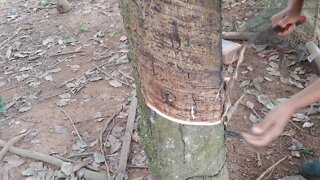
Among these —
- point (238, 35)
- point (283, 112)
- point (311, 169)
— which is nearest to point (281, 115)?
point (283, 112)

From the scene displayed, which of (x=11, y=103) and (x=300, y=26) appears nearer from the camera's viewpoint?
(x=300, y=26)

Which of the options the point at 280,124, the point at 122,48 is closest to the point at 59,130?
the point at 122,48

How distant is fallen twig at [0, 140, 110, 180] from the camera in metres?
2.61

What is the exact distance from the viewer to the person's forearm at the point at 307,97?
4.02 feet

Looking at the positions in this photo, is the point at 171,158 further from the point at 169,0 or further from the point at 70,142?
the point at 70,142

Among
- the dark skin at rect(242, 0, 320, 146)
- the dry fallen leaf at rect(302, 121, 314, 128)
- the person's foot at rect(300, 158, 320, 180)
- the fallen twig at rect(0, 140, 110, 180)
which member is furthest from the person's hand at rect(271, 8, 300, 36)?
the fallen twig at rect(0, 140, 110, 180)

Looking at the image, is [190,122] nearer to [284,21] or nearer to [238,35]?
[284,21]

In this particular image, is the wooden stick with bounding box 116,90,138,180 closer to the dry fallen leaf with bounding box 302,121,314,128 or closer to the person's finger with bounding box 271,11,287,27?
the dry fallen leaf with bounding box 302,121,314,128

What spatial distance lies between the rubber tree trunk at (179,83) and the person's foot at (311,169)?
962 millimetres

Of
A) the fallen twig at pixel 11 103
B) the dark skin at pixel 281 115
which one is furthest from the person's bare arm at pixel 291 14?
the fallen twig at pixel 11 103

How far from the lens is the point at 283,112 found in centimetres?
127

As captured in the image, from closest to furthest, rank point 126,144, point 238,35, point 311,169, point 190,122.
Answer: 1. point 190,122
2. point 311,169
3. point 126,144
4. point 238,35

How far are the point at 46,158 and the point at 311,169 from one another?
164 centimetres

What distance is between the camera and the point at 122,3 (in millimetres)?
1405
